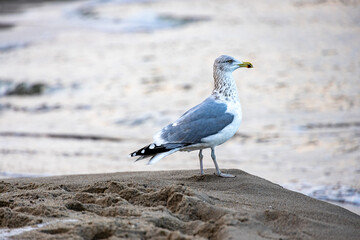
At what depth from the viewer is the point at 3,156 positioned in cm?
849

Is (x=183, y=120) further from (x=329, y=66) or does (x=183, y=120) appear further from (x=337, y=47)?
(x=337, y=47)

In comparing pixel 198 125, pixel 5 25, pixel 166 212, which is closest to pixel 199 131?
pixel 198 125

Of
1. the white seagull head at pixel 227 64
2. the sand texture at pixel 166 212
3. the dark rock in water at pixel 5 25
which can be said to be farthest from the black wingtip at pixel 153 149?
the dark rock in water at pixel 5 25

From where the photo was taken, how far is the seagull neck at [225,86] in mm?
5875

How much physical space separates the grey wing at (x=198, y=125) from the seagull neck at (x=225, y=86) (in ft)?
0.96

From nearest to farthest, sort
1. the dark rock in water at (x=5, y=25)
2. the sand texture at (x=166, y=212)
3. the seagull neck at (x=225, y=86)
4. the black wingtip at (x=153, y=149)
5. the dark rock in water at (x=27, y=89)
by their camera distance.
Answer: the sand texture at (x=166, y=212)
the black wingtip at (x=153, y=149)
the seagull neck at (x=225, y=86)
the dark rock in water at (x=27, y=89)
the dark rock in water at (x=5, y=25)

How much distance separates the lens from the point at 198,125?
545 cm

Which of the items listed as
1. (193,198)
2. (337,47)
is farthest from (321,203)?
(337,47)

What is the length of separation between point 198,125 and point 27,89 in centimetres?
846

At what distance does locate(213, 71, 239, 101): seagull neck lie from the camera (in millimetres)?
5875

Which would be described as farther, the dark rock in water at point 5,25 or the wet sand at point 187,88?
the dark rock in water at point 5,25

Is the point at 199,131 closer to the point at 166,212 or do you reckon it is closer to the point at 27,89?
the point at 166,212

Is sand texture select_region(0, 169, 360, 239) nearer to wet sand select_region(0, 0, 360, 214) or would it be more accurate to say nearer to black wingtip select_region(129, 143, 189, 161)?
black wingtip select_region(129, 143, 189, 161)

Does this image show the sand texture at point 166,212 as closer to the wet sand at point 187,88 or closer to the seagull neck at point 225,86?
the seagull neck at point 225,86
